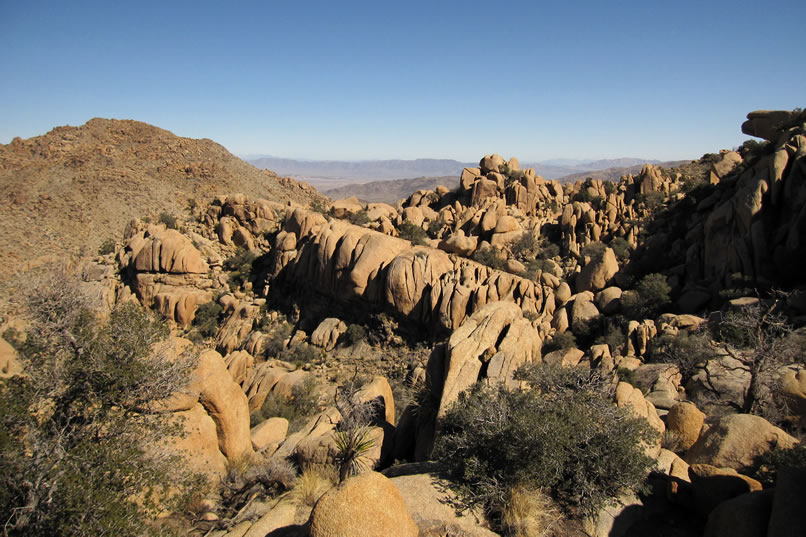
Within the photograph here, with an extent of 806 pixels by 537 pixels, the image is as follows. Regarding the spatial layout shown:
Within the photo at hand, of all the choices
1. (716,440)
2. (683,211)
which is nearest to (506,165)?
(683,211)

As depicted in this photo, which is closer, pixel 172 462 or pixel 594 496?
pixel 594 496

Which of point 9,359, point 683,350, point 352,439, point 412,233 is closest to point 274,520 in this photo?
point 352,439

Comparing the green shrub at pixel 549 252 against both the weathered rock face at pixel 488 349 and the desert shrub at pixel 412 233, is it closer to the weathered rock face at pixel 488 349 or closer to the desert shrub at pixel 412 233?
the desert shrub at pixel 412 233

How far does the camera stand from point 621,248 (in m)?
34.0

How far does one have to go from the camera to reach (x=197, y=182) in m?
60.6

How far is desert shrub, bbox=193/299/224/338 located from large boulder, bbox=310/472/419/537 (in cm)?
2823

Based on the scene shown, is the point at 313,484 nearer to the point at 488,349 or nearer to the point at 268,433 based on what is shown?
the point at 268,433

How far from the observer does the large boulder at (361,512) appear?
632cm

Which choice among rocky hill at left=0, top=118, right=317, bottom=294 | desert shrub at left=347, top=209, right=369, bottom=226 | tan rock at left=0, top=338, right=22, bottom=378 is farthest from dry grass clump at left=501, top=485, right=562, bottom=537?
rocky hill at left=0, top=118, right=317, bottom=294

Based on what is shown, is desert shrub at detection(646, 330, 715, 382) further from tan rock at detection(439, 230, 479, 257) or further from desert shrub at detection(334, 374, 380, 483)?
tan rock at detection(439, 230, 479, 257)

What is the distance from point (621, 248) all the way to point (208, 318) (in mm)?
33919

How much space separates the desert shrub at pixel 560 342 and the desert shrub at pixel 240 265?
82.4 ft

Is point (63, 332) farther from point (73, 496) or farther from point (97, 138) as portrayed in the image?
point (97, 138)

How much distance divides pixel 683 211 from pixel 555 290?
14.2 meters
